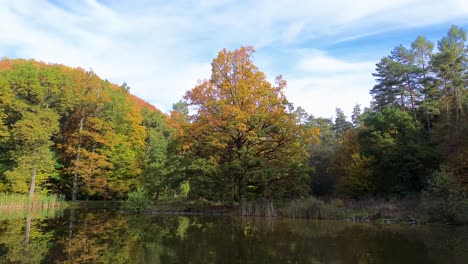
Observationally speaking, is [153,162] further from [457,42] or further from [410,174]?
[457,42]

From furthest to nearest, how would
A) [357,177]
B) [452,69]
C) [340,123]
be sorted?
[340,123], [452,69], [357,177]

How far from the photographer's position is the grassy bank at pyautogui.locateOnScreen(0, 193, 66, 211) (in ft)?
74.1

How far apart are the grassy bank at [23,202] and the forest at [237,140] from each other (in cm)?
320

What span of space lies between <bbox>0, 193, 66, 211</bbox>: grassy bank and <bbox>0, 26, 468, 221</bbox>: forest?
3.20 m

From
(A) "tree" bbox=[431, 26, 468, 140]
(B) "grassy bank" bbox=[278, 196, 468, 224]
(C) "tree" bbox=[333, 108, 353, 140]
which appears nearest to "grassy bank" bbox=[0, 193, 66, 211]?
(B) "grassy bank" bbox=[278, 196, 468, 224]

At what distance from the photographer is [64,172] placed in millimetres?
35406

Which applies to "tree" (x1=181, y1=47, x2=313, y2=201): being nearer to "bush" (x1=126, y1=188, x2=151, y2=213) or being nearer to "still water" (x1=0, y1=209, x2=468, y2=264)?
"bush" (x1=126, y1=188, x2=151, y2=213)

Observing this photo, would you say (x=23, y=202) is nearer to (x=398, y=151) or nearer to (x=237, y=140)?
(x=237, y=140)

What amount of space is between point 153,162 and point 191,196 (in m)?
8.57

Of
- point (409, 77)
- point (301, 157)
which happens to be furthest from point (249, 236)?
point (409, 77)

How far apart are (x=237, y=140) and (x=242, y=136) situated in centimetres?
43

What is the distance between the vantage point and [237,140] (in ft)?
78.0

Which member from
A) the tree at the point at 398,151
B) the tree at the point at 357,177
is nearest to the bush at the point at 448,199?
the tree at the point at 398,151

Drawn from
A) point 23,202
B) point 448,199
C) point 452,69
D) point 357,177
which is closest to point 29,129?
point 23,202
